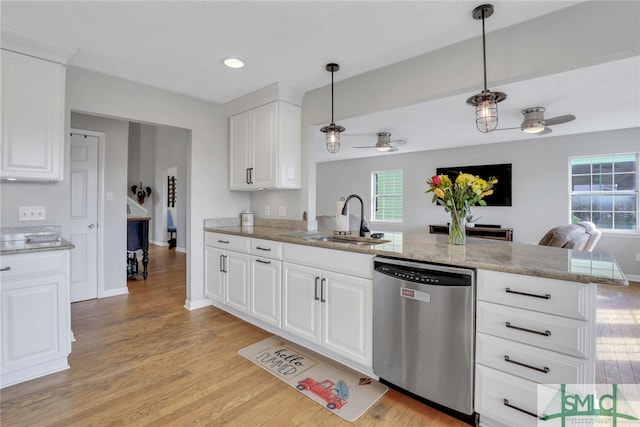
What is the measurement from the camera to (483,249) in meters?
1.94

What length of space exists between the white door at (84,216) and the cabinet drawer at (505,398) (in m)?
4.17

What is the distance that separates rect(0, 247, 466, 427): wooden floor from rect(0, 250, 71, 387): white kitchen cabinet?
11 cm

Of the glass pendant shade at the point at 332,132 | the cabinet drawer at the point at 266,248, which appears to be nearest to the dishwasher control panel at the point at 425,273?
the cabinet drawer at the point at 266,248

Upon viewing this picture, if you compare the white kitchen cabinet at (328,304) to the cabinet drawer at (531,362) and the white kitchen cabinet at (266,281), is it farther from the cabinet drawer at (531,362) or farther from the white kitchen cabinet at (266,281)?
the cabinet drawer at (531,362)

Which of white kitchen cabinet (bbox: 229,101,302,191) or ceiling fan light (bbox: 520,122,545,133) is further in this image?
ceiling fan light (bbox: 520,122,545,133)

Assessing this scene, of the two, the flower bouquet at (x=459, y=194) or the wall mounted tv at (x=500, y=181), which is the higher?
the wall mounted tv at (x=500, y=181)

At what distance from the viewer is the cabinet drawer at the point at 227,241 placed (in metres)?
2.89

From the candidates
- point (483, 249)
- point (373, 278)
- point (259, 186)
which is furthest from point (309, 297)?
point (259, 186)

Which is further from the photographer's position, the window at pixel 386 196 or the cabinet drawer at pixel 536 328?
the window at pixel 386 196

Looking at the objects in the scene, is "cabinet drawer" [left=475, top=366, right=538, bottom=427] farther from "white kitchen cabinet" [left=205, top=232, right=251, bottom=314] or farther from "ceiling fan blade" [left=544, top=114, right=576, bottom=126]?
"ceiling fan blade" [left=544, top=114, right=576, bottom=126]

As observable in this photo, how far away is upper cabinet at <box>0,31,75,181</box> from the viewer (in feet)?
6.89

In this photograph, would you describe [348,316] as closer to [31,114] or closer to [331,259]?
[331,259]

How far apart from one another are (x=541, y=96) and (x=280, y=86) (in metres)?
2.91

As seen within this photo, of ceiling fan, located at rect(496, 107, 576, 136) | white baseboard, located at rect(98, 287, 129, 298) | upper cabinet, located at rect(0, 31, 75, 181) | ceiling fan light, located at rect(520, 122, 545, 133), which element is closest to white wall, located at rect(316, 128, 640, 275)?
ceiling fan, located at rect(496, 107, 576, 136)
